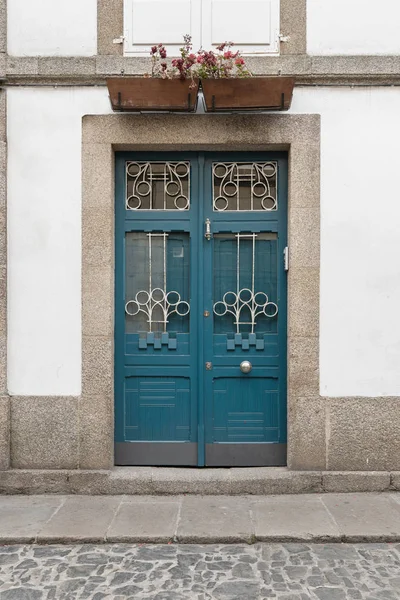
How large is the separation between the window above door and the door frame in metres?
0.71

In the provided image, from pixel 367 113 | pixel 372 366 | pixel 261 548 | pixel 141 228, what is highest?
pixel 367 113

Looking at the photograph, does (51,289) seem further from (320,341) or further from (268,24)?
(268,24)

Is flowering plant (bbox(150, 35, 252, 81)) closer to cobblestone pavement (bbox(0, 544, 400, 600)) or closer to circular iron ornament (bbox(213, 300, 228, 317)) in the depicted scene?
circular iron ornament (bbox(213, 300, 228, 317))

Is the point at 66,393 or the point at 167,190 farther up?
the point at 167,190

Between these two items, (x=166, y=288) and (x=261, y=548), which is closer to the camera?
(x=261, y=548)

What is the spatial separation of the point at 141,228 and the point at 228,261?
93cm

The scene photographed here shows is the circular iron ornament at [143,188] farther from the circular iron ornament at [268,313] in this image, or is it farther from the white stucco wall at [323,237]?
the circular iron ornament at [268,313]

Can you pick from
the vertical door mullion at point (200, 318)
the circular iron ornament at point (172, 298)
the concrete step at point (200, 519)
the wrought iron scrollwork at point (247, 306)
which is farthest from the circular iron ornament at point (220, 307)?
the concrete step at point (200, 519)

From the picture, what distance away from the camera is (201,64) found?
513 centimetres

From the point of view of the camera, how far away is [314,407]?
5.49 m

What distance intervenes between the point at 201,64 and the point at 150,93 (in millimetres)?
525

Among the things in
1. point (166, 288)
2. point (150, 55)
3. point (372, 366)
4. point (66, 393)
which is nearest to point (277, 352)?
point (372, 366)

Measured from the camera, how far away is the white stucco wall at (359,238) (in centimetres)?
548

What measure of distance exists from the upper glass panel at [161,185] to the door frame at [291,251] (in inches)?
11.5
